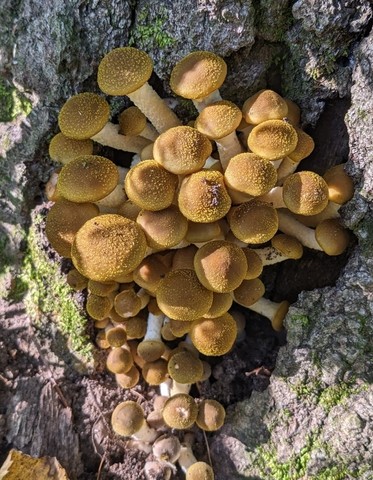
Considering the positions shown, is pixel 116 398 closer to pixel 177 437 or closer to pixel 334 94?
pixel 177 437

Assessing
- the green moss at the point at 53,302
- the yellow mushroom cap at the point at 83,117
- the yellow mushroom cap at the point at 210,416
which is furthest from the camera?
the green moss at the point at 53,302

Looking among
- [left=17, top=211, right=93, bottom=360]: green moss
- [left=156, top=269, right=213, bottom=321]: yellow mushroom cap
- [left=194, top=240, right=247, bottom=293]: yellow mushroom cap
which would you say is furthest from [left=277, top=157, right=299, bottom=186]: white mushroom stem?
[left=17, top=211, right=93, bottom=360]: green moss

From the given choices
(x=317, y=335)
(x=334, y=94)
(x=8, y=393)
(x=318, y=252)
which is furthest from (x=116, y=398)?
(x=334, y=94)

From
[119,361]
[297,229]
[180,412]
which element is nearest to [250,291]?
[297,229]

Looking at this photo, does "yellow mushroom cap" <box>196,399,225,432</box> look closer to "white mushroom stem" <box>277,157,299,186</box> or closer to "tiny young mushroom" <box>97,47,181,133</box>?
"white mushroom stem" <box>277,157,299,186</box>

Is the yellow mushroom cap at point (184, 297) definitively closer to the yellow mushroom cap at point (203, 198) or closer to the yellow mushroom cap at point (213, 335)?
the yellow mushroom cap at point (213, 335)

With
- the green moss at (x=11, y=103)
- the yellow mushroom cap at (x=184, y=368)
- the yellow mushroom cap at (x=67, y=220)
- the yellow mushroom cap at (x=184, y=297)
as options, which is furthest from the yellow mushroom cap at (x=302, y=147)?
the green moss at (x=11, y=103)

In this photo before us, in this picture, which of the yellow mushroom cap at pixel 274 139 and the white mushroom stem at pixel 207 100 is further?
the white mushroom stem at pixel 207 100
